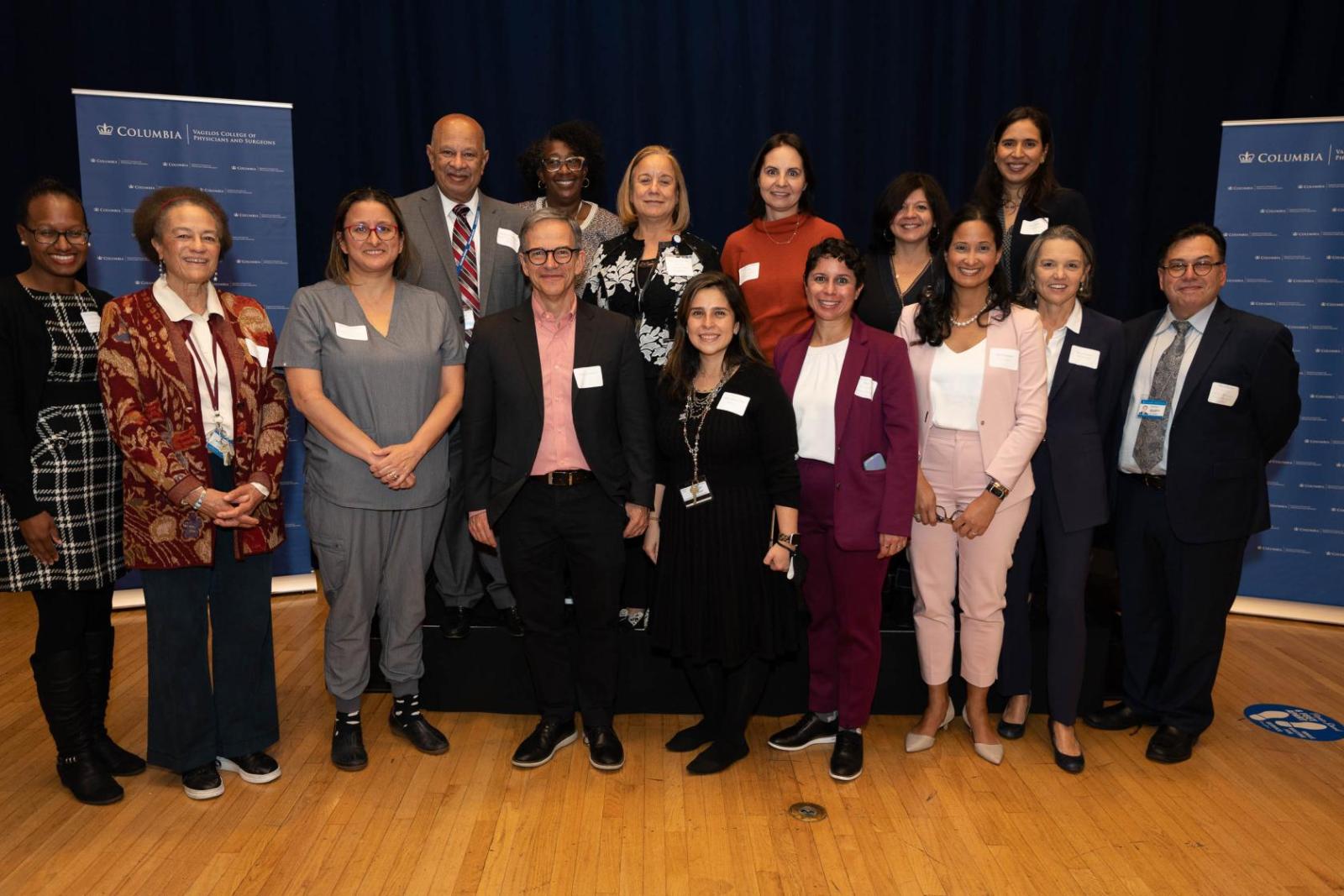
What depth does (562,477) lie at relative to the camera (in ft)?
9.62

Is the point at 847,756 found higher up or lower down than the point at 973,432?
lower down

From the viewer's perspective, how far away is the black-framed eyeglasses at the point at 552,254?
286cm

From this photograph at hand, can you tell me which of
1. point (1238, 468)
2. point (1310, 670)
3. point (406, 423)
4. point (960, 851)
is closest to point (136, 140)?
point (406, 423)

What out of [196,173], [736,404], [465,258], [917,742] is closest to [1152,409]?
[917,742]

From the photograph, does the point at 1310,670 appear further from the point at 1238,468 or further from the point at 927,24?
the point at 927,24

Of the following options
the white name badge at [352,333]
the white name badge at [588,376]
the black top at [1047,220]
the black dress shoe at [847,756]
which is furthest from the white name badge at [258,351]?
the black top at [1047,220]

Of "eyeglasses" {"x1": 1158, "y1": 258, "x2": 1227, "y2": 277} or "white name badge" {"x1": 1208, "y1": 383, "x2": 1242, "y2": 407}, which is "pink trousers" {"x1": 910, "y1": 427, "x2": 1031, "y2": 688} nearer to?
"white name badge" {"x1": 1208, "y1": 383, "x2": 1242, "y2": 407}

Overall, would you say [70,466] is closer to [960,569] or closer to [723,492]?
[723,492]

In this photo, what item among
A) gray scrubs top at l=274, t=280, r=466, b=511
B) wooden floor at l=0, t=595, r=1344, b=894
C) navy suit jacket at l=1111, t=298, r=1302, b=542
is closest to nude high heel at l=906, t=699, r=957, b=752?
wooden floor at l=0, t=595, r=1344, b=894

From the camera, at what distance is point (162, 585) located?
2.78 metres

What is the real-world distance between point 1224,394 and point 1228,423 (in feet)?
0.35

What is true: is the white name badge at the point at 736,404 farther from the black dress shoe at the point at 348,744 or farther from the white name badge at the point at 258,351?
the black dress shoe at the point at 348,744

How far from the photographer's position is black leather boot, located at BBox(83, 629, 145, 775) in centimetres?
299

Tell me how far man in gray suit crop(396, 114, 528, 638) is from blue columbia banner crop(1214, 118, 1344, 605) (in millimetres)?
3603
